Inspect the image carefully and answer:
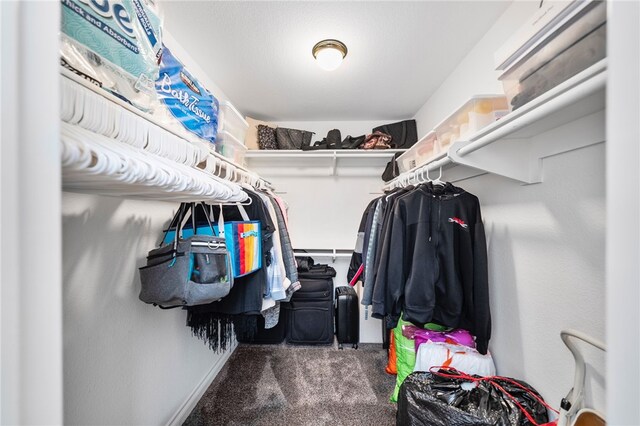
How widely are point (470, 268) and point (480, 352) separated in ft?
1.39

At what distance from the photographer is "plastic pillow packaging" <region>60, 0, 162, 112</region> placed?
0.53 meters

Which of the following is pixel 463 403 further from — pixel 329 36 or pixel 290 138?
pixel 290 138

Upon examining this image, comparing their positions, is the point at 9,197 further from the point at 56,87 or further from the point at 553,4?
the point at 553,4

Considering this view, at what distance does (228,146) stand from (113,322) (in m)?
1.07

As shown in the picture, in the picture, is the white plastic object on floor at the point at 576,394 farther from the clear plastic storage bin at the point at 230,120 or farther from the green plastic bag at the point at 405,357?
the clear plastic storage bin at the point at 230,120

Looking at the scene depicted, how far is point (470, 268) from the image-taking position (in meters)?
1.12

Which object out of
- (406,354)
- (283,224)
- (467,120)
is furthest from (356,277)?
(467,120)

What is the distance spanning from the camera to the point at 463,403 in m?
0.96

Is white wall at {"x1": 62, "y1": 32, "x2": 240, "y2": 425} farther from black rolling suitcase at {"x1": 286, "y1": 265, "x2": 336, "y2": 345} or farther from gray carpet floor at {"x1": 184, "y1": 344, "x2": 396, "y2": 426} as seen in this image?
black rolling suitcase at {"x1": 286, "y1": 265, "x2": 336, "y2": 345}

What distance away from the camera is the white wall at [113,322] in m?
0.80

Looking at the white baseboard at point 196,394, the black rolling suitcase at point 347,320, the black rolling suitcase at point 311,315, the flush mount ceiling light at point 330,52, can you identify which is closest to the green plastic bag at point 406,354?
the black rolling suitcase at point 347,320

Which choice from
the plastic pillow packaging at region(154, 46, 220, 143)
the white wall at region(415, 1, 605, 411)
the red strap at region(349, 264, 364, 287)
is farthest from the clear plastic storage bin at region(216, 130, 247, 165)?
the white wall at region(415, 1, 605, 411)

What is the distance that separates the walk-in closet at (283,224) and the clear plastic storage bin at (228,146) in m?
0.02

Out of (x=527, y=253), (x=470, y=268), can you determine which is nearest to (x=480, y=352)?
(x=470, y=268)
